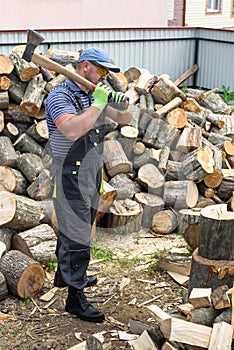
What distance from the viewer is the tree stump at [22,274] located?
4.91 meters

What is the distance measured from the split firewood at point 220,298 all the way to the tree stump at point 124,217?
8.67 feet

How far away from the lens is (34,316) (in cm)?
475

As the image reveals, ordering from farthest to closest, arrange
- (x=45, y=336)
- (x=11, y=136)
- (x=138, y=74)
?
1. (x=138, y=74)
2. (x=11, y=136)
3. (x=45, y=336)

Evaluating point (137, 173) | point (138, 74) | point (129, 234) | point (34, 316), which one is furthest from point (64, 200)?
point (138, 74)

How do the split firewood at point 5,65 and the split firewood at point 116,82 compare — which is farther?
the split firewood at point 116,82

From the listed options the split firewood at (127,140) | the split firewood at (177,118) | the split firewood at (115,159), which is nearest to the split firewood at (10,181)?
the split firewood at (115,159)

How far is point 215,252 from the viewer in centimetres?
407

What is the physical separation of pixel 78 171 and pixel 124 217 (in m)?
1.99

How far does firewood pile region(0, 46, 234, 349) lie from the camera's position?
6.25 metres

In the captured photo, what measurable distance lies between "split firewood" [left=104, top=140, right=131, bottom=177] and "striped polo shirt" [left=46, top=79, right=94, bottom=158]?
83.5 inches

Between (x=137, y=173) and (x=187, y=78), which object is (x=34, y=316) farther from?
(x=187, y=78)

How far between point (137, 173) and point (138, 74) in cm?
193

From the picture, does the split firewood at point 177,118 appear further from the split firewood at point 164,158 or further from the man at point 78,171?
the man at point 78,171

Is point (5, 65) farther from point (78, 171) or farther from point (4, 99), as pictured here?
point (78, 171)
